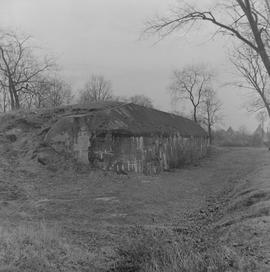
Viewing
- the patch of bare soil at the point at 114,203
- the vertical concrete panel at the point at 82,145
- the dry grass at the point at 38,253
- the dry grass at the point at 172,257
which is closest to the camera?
the dry grass at the point at 172,257

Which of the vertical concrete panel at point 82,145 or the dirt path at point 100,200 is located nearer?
the dirt path at point 100,200

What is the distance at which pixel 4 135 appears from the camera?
52.3 feet

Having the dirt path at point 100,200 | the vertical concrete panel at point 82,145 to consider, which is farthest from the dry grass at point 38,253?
the vertical concrete panel at point 82,145

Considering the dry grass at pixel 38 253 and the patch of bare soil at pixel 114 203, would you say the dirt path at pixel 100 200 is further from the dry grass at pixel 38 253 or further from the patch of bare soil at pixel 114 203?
the dry grass at pixel 38 253

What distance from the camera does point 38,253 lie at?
488 cm

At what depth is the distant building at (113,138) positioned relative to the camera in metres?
13.7

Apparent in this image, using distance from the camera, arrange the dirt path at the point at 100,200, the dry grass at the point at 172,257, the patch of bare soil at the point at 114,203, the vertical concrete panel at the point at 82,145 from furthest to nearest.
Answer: the vertical concrete panel at the point at 82,145 → the dirt path at the point at 100,200 → the patch of bare soil at the point at 114,203 → the dry grass at the point at 172,257

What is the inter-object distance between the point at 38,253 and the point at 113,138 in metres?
9.14

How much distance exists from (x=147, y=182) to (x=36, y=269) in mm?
8419

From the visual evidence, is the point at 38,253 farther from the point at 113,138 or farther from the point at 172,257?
the point at 113,138

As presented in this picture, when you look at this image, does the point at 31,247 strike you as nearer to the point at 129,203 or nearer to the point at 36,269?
the point at 36,269

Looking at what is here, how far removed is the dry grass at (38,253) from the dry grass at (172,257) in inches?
24.9

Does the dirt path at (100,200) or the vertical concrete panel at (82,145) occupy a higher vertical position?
the vertical concrete panel at (82,145)

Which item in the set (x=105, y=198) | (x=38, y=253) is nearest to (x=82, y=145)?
(x=105, y=198)
